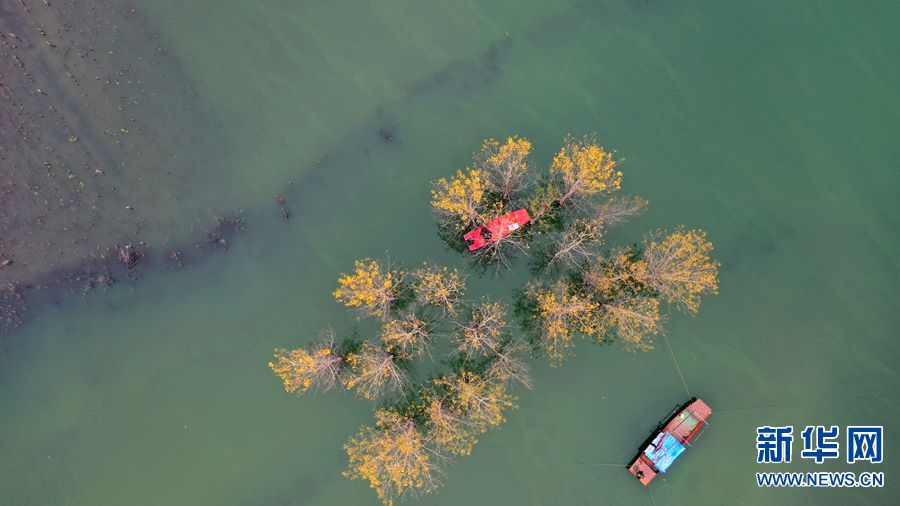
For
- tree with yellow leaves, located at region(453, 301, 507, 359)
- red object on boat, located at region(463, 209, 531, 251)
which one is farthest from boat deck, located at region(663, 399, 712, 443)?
red object on boat, located at region(463, 209, 531, 251)

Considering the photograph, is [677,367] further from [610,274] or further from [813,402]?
[813,402]

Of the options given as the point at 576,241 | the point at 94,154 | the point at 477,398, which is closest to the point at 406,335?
the point at 477,398

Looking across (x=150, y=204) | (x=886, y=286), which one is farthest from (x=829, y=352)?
(x=150, y=204)

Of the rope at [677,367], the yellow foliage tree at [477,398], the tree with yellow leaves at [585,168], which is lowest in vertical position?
the yellow foliage tree at [477,398]

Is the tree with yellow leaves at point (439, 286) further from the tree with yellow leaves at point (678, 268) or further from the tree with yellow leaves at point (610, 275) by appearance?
the tree with yellow leaves at point (678, 268)

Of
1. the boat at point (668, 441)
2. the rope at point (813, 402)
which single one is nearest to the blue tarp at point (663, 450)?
the boat at point (668, 441)
